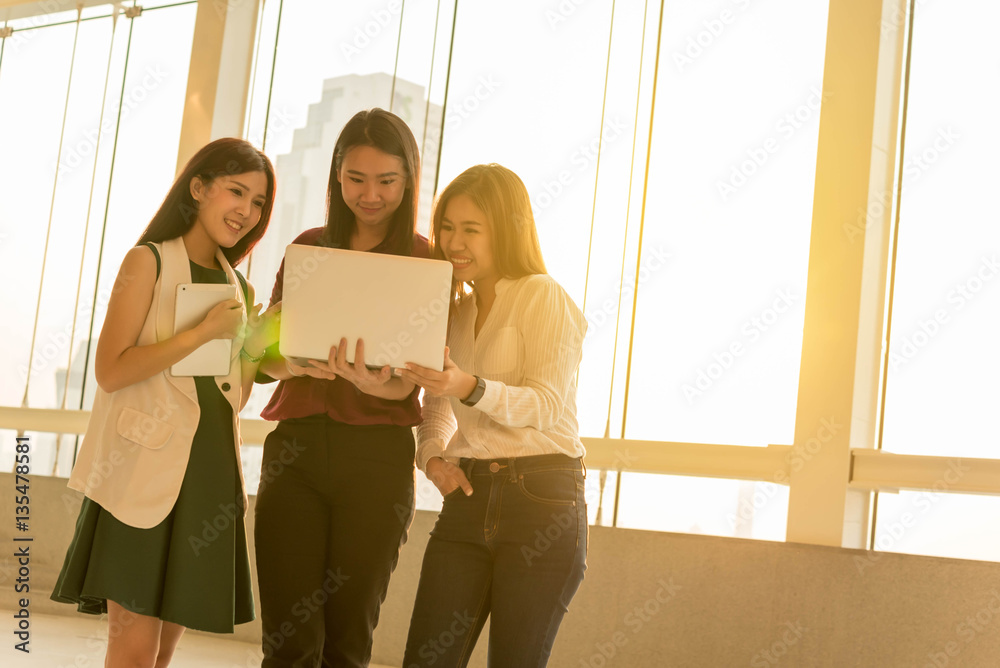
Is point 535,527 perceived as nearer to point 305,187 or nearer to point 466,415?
point 466,415

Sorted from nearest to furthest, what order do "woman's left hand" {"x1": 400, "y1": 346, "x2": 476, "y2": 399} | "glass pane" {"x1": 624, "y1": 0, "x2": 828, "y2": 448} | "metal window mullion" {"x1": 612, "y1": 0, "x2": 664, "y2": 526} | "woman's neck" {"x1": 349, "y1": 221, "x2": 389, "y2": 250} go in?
"woman's left hand" {"x1": 400, "y1": 346, "x2": 476, "y2": 399}
"woman's neck" {"x1": 349, "y1": 221, "x2": 389, "y2": 250}
"glass pane" {"x1": 624, "y1": 0, "x2": 828, "y2": 448}
"metal window mullion" {"x1": 612, "y1": 0, "x2": 664, "y2": 526}

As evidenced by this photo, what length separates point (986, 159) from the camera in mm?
3180

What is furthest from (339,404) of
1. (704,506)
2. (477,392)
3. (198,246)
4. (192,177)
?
(704,506)

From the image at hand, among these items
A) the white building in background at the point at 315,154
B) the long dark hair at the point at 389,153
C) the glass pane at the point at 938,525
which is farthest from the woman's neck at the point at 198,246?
the white building in background at the point at 315,154

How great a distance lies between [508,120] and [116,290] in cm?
253

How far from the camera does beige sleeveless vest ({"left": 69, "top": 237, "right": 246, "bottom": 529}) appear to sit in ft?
5.85

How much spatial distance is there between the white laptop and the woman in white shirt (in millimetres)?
72

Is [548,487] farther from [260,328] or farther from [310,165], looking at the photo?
[310,165]

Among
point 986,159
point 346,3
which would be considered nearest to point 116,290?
point 986,159

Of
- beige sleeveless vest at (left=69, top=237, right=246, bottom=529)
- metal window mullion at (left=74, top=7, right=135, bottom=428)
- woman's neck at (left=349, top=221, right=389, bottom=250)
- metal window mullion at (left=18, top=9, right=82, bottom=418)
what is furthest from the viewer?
metal window mullion at (left=18, top=9, right=82, bottom=418)

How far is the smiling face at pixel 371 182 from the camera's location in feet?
6.44

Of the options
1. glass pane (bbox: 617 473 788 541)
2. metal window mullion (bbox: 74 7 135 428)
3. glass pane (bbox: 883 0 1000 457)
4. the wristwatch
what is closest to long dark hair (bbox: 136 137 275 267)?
the wristwatch

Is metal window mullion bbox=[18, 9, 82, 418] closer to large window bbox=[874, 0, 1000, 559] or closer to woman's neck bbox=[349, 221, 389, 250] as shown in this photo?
woman's neck bbox=[349, 221, 389, 250]

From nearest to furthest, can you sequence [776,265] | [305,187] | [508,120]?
[776,265] → [508,120] → [305,187]
